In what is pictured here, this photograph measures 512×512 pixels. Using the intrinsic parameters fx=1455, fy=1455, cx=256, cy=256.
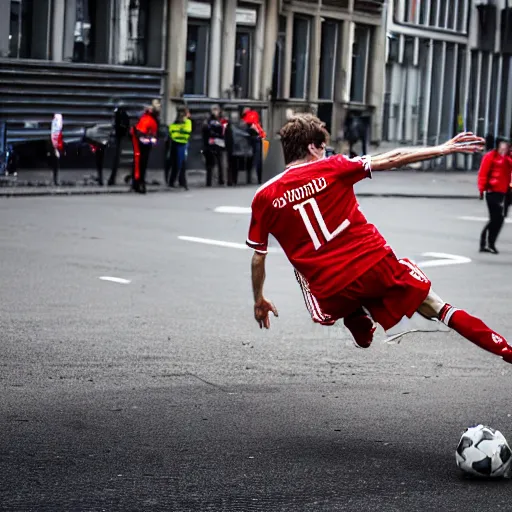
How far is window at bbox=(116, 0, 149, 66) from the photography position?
3625cm

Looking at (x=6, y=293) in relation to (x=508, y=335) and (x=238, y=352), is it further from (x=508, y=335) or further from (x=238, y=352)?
(x=508, y=335)

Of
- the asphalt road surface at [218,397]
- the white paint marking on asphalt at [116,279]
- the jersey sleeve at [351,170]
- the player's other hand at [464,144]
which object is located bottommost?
the white paint marking on asphalt at [116,279]

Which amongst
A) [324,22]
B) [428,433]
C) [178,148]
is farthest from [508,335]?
[324,22]

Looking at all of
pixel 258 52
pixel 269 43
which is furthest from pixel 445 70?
pixel 258 52

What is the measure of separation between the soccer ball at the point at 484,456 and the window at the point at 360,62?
43.9m

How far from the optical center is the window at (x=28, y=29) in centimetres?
3284

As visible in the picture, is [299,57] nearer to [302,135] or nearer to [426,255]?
[426,255]

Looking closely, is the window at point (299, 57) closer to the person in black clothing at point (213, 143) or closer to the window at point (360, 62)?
the window at point (360, 62)

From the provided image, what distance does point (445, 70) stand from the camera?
54.5m

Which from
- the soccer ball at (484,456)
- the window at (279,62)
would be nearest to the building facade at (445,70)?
the window at (279,62)

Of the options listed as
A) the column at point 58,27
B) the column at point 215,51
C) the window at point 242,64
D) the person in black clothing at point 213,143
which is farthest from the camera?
the window at point 242,64

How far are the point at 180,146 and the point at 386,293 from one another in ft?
85.9

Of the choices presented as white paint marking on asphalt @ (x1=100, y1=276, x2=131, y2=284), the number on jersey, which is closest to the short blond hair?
the number on jersey

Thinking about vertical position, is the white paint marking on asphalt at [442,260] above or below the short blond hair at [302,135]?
below
